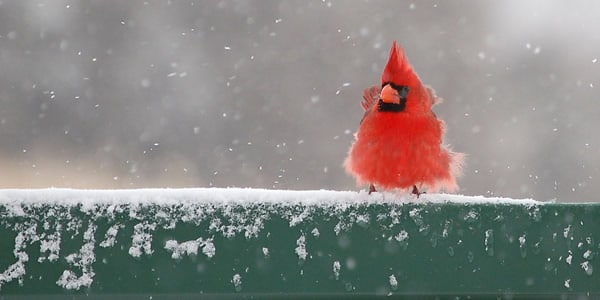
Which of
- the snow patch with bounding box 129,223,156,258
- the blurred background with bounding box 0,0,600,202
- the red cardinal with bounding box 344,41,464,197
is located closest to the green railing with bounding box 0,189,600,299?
the snow patch with bounding box 129,223,156,258

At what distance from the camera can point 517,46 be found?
417 inches

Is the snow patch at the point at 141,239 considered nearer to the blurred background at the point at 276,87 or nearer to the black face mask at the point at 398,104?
the black face mask at the point at 398,104

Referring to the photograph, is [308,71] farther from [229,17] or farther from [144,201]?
[144,201]

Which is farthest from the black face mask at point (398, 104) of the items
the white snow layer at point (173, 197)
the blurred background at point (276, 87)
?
the blurred background at point (276, 87)

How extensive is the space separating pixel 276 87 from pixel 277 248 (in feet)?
27.6

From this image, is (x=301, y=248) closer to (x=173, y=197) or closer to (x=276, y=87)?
(x=173, y=197)

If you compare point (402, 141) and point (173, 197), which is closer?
point (173, 197)

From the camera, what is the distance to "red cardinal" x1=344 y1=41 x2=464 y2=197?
279cm

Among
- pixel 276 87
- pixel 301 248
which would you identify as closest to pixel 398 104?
pixel 301 248

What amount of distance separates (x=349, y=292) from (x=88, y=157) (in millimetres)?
8058

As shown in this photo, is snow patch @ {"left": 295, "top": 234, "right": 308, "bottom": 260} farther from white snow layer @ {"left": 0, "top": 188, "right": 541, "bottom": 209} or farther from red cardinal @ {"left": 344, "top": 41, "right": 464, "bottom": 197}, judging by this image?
red cardinal @ {"left": 344, "top": 41, "right": 464, "bottom": 197}

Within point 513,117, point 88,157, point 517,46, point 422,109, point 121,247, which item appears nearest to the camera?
point 121,247

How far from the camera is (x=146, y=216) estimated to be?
158cm

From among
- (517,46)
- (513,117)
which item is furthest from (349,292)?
(517,46)
